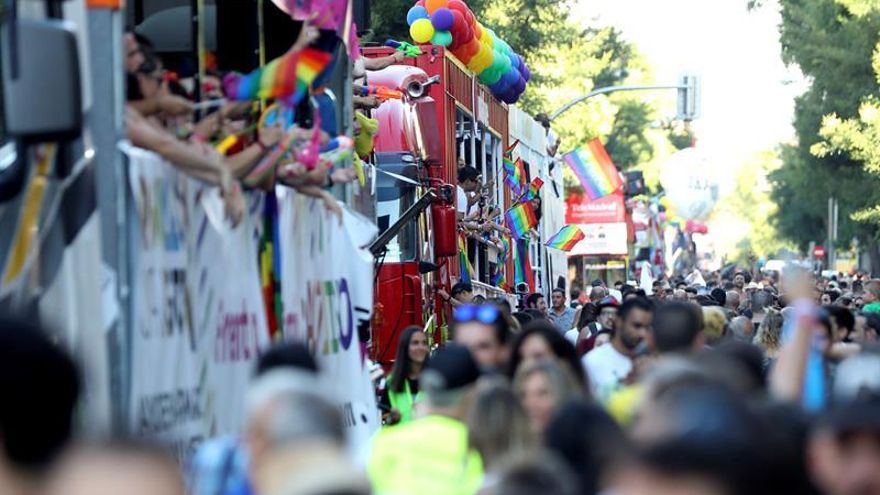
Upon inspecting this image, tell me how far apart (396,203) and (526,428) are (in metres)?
11.3

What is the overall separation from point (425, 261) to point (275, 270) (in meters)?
9.30

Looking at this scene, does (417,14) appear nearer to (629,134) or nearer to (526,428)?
(526,428)

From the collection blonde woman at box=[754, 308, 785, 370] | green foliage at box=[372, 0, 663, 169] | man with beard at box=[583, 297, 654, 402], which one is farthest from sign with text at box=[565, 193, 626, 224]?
man with beard at box=[583, 297, 654, 402]

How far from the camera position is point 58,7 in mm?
6551

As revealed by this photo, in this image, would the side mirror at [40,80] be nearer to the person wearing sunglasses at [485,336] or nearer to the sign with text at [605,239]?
the person wearing sunglasses at [485,336]

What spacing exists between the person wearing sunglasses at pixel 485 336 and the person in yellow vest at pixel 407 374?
4.42ft

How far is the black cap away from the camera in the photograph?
7629 mm

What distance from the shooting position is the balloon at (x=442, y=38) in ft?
73.4

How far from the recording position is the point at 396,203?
59.1 feet

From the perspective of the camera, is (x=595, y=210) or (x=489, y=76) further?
(x=595, y=210)

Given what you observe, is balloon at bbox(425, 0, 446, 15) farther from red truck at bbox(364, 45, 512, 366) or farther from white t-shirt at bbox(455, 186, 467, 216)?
white t-shirt at bbox(455, 186, 467, 216)

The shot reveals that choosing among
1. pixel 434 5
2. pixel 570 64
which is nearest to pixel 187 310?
pixel 434 5

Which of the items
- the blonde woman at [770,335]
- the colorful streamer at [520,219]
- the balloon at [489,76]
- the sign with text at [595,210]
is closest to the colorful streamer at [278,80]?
the blonde woman at [770,335]

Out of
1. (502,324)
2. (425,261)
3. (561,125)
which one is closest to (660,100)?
(561,125)
